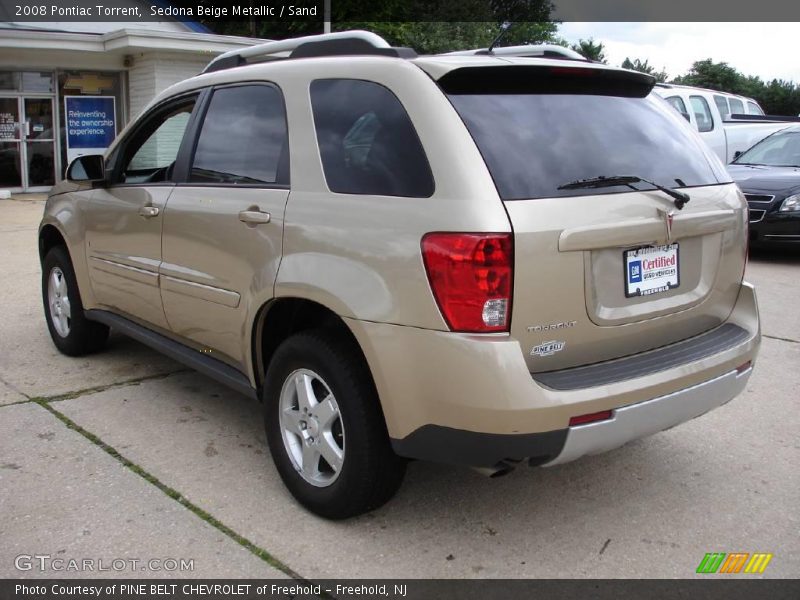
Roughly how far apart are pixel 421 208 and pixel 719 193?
4.59ft

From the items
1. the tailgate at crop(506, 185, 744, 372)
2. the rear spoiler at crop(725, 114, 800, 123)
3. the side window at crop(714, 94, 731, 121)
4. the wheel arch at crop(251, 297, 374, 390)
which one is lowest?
the wheel arch at crop(251, 297, 374, 390)

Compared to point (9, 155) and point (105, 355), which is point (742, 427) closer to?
point (105, 355)

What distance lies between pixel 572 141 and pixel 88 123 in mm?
16444

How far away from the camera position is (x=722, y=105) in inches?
618

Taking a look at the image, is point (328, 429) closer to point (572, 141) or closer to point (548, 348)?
point (548, 348)

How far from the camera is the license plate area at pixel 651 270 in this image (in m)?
2.90

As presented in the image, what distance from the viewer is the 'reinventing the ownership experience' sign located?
56.0 ft

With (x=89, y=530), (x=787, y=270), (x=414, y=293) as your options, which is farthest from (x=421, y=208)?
(x=787, y=270)

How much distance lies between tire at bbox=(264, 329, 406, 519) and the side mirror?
205 cm

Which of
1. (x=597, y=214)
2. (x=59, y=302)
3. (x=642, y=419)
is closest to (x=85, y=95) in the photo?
(x=59, y=302)

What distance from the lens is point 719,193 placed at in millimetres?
3338

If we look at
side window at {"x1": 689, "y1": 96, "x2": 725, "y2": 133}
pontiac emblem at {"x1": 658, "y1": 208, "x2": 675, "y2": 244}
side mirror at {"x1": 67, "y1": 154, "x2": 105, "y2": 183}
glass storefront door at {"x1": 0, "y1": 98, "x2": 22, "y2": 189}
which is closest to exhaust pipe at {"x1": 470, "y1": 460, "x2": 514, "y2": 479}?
pontiac emblem at {"x1": 658, "y1": 208, "x2": 675, "y2": 244}

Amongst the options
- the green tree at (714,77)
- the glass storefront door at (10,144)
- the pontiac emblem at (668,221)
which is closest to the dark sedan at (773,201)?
the pontiac emblem at (668,221)

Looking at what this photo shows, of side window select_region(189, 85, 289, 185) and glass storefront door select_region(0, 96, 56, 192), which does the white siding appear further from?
side window select_region(189, 85, 289, 185)
